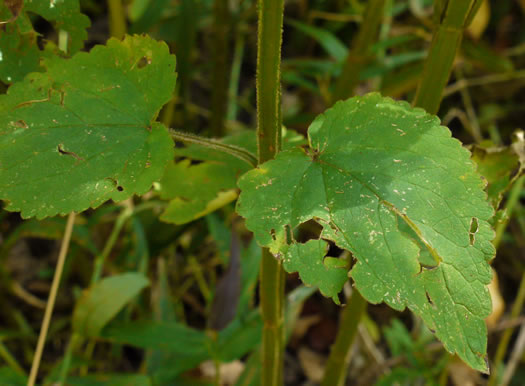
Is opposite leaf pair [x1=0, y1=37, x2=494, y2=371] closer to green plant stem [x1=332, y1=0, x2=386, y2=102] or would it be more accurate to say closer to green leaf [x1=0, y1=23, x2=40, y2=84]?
green leaf [x1=0, y1=23, x2=40, y2=84]

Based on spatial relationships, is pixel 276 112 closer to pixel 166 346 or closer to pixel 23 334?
pixel 166 346

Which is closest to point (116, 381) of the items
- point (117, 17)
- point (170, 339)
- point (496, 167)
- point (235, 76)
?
point (170, 339)

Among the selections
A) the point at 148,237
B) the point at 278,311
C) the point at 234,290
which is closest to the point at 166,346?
the point at 234,290

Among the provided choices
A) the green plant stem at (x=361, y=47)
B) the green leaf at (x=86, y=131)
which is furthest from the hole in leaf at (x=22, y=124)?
Result: the green plant stem at (x=361, y=47)

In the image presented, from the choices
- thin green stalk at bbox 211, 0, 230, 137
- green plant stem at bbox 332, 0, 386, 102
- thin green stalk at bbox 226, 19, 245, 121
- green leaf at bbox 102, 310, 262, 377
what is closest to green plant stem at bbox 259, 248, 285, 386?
green leaf at bbox 102, 310, 262, 377

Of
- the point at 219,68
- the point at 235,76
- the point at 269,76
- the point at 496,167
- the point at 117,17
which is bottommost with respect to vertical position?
the point at 235,76

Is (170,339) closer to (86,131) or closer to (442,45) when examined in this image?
(86,131)
